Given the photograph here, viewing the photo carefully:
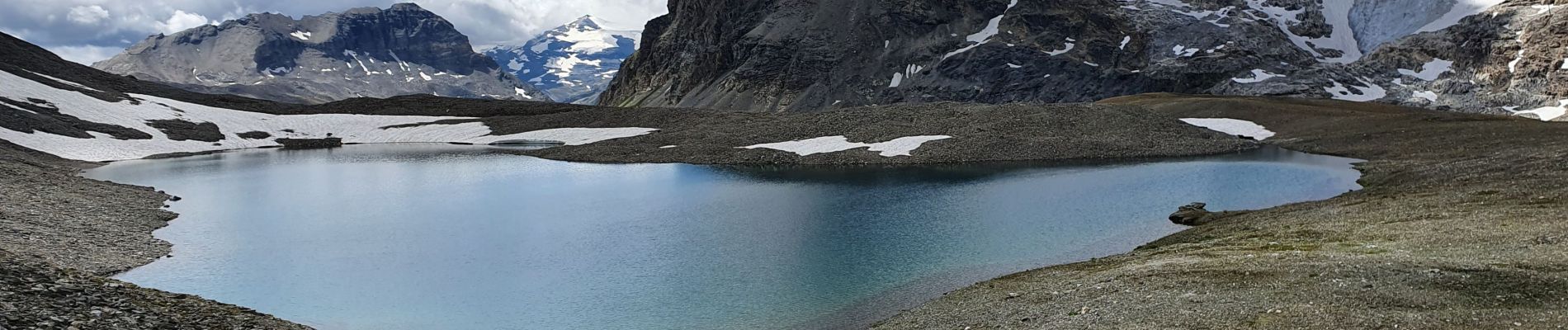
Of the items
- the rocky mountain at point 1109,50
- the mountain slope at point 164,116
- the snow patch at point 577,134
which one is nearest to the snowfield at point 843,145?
the snow patch at point 577,134

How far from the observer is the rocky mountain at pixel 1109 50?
137750mm

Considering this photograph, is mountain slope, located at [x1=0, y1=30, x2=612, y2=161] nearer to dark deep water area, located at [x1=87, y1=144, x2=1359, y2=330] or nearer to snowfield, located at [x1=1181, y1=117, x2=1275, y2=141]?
dark deep water area, located at [x1=87, y1=144, x2=1359, y2=330]

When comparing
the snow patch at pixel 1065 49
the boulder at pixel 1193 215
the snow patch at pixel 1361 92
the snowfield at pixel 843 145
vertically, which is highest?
the snow patch at pixel 1065 49

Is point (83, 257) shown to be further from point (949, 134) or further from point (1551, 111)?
point (1551, 111)

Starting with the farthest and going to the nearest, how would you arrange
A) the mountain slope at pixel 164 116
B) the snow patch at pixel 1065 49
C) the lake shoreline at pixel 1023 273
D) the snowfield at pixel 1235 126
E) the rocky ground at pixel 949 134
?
1. the snow patch at pixel 1065 49
2. the mountain slope at pixel 164 116
3. the snowfield at pixel 1235 126
4. the rocky ground at pixel 949 134
5. the lake shoreline at pixel 1023 273

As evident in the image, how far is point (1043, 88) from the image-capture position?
15588 centimetres

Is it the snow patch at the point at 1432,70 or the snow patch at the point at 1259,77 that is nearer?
the snow patch at the point at 1432,70

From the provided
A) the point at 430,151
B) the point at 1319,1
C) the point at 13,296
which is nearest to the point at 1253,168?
the point at 13,296

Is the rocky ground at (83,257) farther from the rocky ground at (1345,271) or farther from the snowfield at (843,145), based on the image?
the snowfield at (843,145)

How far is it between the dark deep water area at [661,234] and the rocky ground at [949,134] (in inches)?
162

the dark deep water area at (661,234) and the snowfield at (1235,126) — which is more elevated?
the snowfield at (1235,126)

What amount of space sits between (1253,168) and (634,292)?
46.9 metres

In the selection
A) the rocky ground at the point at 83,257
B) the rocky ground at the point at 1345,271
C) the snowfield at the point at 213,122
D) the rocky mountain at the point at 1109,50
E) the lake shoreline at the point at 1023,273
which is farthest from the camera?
the rocky mountain at the point at 1109,50

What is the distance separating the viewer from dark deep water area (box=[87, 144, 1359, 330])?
2444 centimetres
